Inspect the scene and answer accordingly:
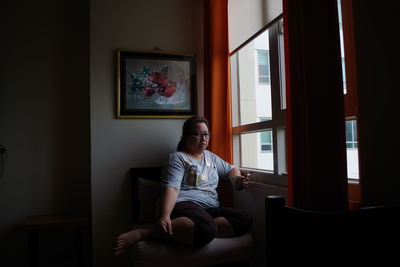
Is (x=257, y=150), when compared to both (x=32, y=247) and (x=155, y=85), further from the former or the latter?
(x=32, y=247)

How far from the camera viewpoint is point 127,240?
160 centimetres

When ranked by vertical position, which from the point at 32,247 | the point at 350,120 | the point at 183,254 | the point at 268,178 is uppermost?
the point at 350,120

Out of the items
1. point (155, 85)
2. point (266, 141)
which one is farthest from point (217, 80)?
point (266, 141)

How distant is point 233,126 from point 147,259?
1363 mm

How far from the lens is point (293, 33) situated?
125 centimetres

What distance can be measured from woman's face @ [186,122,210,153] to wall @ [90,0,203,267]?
0.52 metres

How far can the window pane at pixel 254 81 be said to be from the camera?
7.13 ft

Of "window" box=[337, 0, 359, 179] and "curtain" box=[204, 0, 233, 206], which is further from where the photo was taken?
"curtain" box=[204, 0, 233, 206]

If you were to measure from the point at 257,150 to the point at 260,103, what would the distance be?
0.39 metres

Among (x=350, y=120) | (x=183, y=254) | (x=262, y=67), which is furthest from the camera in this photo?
(x=262, y=67)

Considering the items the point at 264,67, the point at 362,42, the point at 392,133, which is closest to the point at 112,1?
the point at 264,67

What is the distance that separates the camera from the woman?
5.21 ft

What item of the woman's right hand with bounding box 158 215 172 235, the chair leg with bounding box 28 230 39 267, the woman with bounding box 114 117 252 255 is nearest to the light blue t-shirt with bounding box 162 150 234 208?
the woman with bounding box 114 117 252 255

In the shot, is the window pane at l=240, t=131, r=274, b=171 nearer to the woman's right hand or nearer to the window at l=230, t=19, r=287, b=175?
the window at l=230, t=19, r=287, b=175
